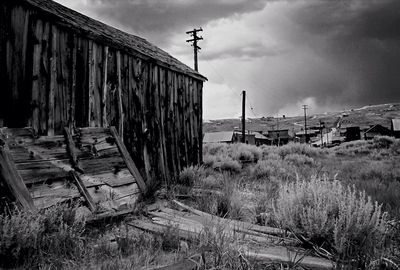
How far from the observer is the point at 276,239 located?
135 inches

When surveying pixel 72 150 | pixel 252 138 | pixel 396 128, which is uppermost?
pixel 72 150

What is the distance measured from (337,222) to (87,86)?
4.66 m

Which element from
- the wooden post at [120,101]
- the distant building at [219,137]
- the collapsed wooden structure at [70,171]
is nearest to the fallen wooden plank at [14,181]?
the collapsed wooden structure at [70,171]

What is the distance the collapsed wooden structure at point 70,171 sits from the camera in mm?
3749

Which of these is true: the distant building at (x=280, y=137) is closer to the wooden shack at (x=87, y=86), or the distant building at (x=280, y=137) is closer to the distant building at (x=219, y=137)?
the distant building at (x=219, y=137)

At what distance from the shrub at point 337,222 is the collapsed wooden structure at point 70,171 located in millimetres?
2492

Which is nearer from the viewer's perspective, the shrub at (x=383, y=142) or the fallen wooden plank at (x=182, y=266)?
the fallen wooden plank at (x=182, y=266)

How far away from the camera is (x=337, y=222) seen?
119 inches

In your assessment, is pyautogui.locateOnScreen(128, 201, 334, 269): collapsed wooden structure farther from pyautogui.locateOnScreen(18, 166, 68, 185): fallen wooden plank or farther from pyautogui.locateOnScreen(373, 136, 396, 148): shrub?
pyautogui.locateOnScreen(373, 136, 396, 148): shrub

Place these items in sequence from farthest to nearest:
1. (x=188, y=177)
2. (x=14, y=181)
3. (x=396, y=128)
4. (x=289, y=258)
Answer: (x=396, y=128), (x=188, y=177), (x=14, y=181), (x=289, y=258)

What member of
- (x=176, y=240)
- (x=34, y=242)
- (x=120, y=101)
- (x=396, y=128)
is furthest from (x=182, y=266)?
(x=396, y=128)

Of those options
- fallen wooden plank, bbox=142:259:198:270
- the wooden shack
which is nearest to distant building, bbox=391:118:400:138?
the wooden shack

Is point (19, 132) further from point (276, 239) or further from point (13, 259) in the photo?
point (276, 239)

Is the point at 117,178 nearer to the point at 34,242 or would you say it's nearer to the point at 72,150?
the point at 72,150
